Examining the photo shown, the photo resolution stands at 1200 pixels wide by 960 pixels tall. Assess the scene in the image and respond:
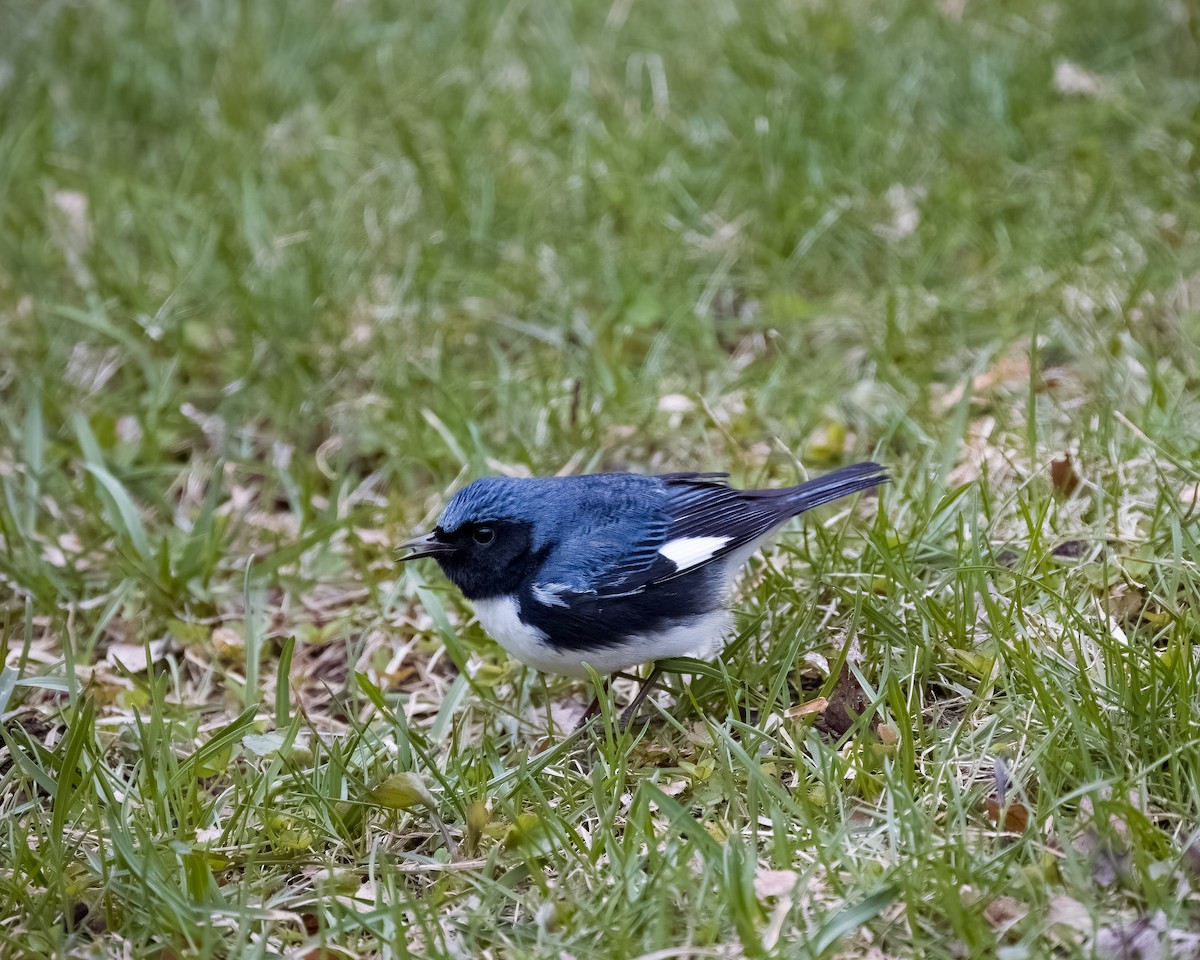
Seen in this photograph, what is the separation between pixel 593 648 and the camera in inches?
143

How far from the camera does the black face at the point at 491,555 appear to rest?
151 inches

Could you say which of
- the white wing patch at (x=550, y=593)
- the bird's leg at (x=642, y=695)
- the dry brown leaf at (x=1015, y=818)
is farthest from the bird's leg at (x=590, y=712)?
the dry brown leaf at (x=1015, y=818)

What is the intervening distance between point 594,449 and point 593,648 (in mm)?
1454

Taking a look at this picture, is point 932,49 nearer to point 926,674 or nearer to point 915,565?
point 915,565

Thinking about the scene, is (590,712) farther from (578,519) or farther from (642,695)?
(578,519)

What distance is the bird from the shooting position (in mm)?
3666

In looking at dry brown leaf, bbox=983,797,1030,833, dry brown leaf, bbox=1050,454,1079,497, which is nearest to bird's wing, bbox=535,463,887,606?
dry brown leaf, bbox=1050,454,1079,497

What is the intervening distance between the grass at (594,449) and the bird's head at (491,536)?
0.41m

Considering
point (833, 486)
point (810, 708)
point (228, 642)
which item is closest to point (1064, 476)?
point (833, 486)

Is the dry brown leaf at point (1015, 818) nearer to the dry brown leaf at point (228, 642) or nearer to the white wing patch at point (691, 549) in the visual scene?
the white wing patch at point (691, 549)

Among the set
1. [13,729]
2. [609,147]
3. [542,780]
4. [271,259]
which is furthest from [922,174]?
[13,729]

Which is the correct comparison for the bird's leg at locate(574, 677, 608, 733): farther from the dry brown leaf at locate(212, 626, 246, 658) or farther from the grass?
the dry brown leaf at locate(212, 626, 246, 658)

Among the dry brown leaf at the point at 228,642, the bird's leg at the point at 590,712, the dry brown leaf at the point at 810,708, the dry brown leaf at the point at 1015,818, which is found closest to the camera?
the dry brown leaf at the point at 1015,818

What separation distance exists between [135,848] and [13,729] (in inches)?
36.1
